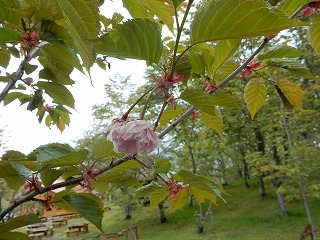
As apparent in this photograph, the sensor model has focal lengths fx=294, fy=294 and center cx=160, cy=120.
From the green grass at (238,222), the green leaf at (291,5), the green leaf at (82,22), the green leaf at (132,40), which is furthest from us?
the green grass at (238,222)

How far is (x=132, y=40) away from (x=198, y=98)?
153 millimetres

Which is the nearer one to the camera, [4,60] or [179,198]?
[179,198]

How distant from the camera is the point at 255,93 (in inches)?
31.2

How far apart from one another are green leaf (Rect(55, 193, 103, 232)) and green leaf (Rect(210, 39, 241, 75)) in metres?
0.39

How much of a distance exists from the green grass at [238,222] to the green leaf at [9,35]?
23.7 feet

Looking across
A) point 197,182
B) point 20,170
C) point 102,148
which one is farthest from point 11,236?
point 197,182

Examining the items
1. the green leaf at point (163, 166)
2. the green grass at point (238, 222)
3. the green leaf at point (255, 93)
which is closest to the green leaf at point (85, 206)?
the green leaf at point (163, 166)

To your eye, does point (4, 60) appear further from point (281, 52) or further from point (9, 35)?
point (281, 52)

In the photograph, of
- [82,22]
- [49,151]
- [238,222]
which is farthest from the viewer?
[238,222]

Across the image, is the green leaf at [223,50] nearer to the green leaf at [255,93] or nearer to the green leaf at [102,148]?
the green leaf at [255,93]

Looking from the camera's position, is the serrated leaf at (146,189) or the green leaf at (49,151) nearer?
the green leaf at (49,151)

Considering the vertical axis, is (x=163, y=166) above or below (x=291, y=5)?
below

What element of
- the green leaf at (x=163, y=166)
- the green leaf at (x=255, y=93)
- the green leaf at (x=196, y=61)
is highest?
the green leaf at (x=196, y=61)

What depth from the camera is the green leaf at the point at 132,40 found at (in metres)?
0.39
